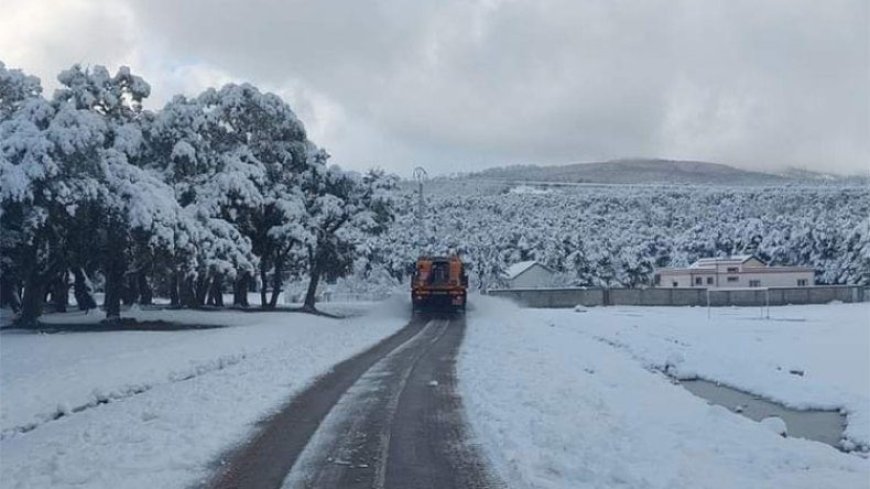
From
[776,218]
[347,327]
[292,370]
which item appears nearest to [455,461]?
[292,370]

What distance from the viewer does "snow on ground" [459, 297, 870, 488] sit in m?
10.1

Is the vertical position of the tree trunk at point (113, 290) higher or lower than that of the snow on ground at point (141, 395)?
higher

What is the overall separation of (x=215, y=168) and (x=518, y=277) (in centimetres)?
5662

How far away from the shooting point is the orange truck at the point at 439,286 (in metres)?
50.9

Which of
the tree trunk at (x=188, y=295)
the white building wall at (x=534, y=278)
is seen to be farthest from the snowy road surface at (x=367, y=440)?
the white building wall at (x=534, y=278)

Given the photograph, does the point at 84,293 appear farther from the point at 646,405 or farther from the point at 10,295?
the point at 646,405

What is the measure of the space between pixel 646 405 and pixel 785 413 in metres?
3.05

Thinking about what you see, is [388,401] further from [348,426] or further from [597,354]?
[597,354]

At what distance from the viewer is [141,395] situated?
17391 millimetres

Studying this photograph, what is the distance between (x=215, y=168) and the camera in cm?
4572

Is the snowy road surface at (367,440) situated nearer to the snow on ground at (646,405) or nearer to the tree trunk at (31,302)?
the snow on ground at (646,405)

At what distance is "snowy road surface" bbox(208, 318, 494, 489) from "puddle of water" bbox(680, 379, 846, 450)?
5229 mm

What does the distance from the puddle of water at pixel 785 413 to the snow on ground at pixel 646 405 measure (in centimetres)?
38

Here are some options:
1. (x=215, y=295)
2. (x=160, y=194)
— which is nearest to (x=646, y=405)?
(x=160, y=194)
